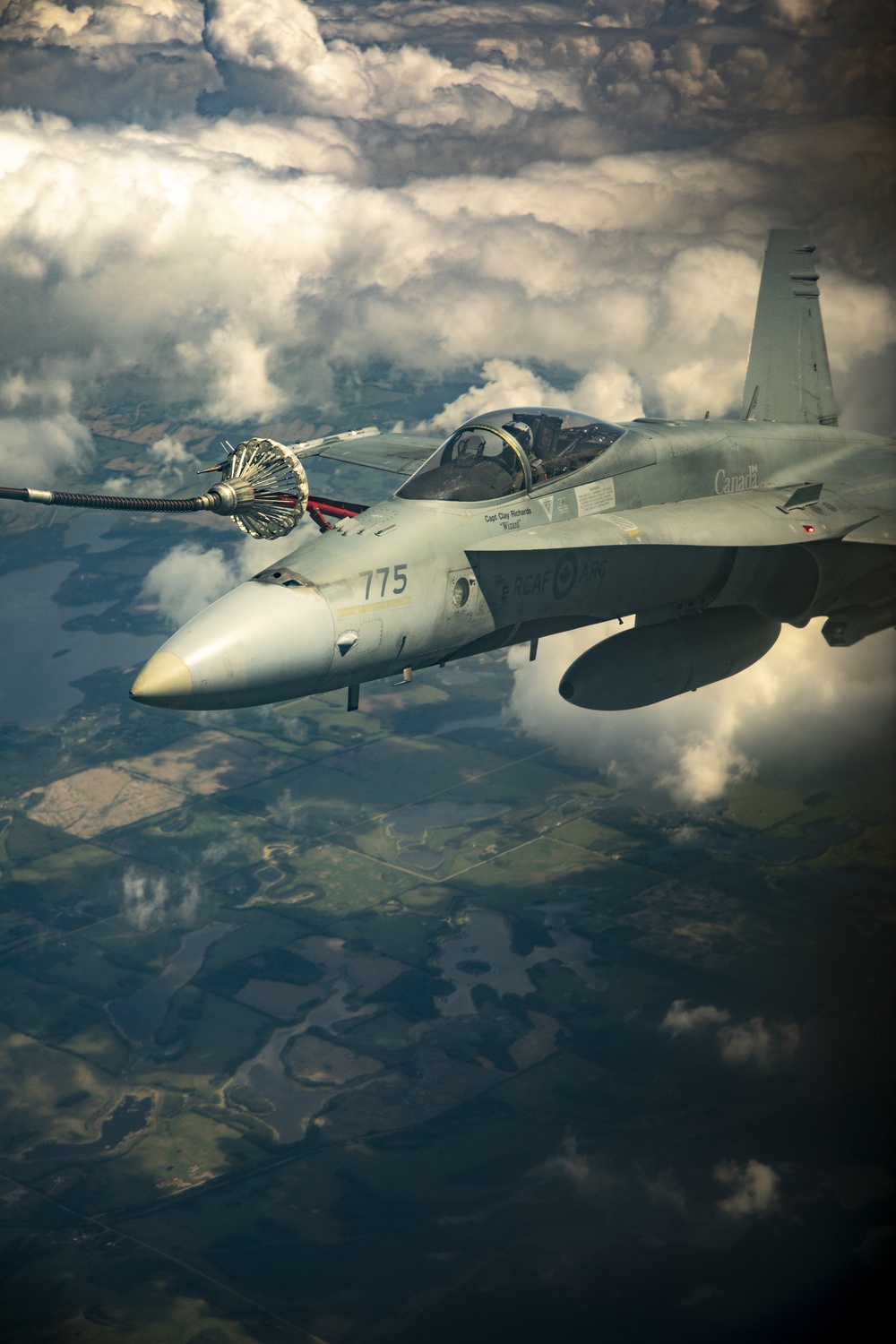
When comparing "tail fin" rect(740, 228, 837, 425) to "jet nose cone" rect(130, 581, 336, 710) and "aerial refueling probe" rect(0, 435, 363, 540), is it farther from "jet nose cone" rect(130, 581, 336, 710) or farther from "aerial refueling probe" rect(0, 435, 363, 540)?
"jet nose cone" rect(130, 581, 336, 710)

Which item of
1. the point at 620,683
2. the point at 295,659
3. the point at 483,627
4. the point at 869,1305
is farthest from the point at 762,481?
the point at 869,1305

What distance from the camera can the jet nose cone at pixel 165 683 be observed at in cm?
1266

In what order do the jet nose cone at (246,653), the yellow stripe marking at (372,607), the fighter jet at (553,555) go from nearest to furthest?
the jet nose cone at (246,653)
the fighter jet at (553,555)
the yellow stripe marking at (372,607)

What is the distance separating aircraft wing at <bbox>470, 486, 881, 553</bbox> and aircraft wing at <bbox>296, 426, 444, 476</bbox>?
616cm

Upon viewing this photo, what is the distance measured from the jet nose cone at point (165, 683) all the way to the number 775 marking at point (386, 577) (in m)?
3.16

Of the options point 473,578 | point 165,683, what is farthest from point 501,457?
point 165,683

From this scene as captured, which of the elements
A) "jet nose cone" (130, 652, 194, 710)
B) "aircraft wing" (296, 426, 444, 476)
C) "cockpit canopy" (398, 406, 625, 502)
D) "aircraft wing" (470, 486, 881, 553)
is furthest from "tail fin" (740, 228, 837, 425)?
"jet nose cone" (130, 652, 194, 710)

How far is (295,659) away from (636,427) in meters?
9.34

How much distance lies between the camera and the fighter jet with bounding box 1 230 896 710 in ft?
47.2

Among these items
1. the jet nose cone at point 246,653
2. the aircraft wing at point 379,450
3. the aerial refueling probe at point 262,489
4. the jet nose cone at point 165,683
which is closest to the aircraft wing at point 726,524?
the jet nose cone at point 246,653

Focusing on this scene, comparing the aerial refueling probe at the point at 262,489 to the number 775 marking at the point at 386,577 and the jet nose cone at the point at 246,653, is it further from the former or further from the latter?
Answer: the jet nose cone at the point at 246,653

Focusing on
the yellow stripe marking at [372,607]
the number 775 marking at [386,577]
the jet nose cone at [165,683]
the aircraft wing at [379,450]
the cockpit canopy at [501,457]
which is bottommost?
the jet nose cone at [165,683]

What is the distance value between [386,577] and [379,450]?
989 cm

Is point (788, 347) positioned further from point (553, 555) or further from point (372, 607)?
point (372, 607)
